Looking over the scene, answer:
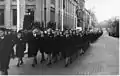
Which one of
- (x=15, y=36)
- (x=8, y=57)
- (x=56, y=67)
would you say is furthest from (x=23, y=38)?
(x=56, y=67)

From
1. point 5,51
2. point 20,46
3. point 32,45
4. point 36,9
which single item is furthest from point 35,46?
point 36,9

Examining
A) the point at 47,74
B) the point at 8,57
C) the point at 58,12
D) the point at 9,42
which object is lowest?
the point at 47,74

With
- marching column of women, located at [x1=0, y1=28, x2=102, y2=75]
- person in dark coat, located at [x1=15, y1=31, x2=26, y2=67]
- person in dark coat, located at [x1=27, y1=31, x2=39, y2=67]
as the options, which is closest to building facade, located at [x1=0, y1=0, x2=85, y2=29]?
marching column of women, located at [x1=0, y1=28, x2=102, y2=75]

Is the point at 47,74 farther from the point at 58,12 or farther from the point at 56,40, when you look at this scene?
the point at 58,12

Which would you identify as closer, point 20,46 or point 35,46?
point 20,46

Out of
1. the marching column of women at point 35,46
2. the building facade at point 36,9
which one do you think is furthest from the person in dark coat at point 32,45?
the building facade at point 36,9

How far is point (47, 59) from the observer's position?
595 centimetres

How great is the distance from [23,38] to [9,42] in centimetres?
66

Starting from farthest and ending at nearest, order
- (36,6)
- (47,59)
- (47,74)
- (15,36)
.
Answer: (36,6)
(47,59)
(15,36)
(47,74)

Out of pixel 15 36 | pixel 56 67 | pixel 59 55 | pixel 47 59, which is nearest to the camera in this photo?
pixel 15 36

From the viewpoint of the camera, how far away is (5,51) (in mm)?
4832

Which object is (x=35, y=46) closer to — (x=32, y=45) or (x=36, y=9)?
(x=32, y=45)

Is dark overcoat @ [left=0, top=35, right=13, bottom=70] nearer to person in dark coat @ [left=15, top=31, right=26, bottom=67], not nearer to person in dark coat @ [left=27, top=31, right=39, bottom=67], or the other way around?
person in dark coat @ [left=15, top=31, right=26, bottom=67]

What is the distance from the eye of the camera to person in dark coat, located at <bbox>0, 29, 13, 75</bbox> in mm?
4750
